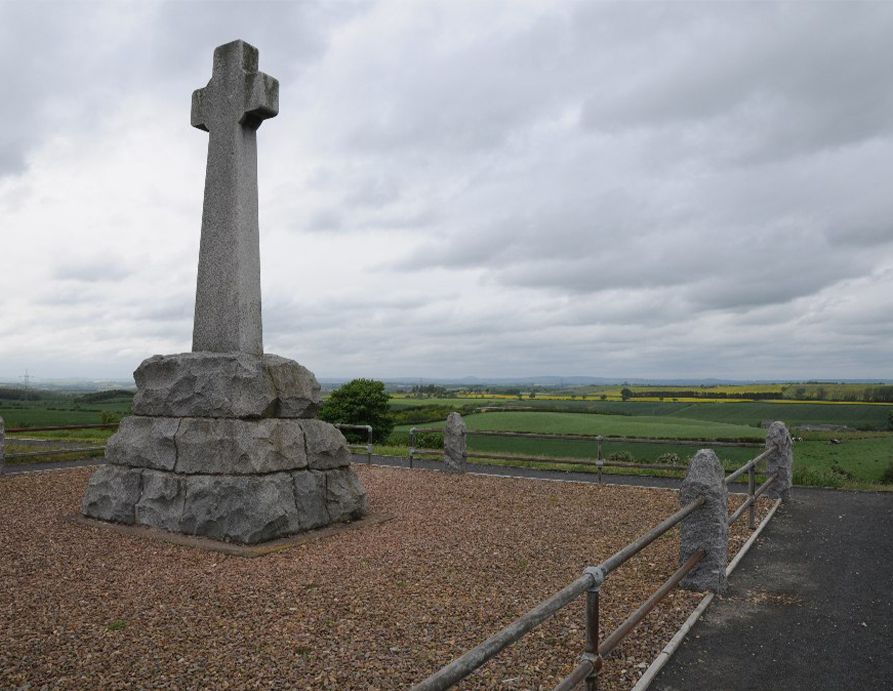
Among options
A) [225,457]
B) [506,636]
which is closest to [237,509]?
[225,457]

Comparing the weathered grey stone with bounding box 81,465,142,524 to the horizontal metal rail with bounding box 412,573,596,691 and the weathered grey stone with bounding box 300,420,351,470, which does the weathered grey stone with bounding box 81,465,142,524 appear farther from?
the horizontal metal rail with bounding box 412,573,596,691

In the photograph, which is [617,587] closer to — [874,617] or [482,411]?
[874,617]

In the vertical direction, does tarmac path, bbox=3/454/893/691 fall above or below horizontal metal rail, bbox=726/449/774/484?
below

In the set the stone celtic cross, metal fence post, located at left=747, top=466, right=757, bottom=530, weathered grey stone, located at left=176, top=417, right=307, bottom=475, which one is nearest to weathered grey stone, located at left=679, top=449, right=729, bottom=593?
metal fence post, located at left=747, top=466, right=757, bottom=530

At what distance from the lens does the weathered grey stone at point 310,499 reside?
898 centimetres

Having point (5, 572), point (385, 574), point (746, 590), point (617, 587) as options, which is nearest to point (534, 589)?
point (617, 587)

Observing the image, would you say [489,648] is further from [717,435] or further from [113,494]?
[717,435]

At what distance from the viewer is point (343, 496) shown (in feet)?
31.7

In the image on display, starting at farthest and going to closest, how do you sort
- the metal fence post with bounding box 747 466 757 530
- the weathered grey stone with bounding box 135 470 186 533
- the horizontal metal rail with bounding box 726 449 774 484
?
1. the metal fence post with bounding box 747 466 757 530
2. the weathered grey stone with bounding box 135 470 186 533
3. the horizontal metal rail with bounding box 726 449 774 484

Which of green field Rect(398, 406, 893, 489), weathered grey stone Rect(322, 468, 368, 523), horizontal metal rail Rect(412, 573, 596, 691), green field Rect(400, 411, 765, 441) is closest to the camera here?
horizontal metal rail Rect(412, 573, 596, 691)

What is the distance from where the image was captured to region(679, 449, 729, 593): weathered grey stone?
684 centimetres

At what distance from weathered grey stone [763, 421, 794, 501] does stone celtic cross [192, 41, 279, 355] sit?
9.36 metres

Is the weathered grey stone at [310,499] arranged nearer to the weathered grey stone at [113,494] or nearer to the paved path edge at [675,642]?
the weathered grey stone at [113,494]

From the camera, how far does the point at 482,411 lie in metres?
36.8
